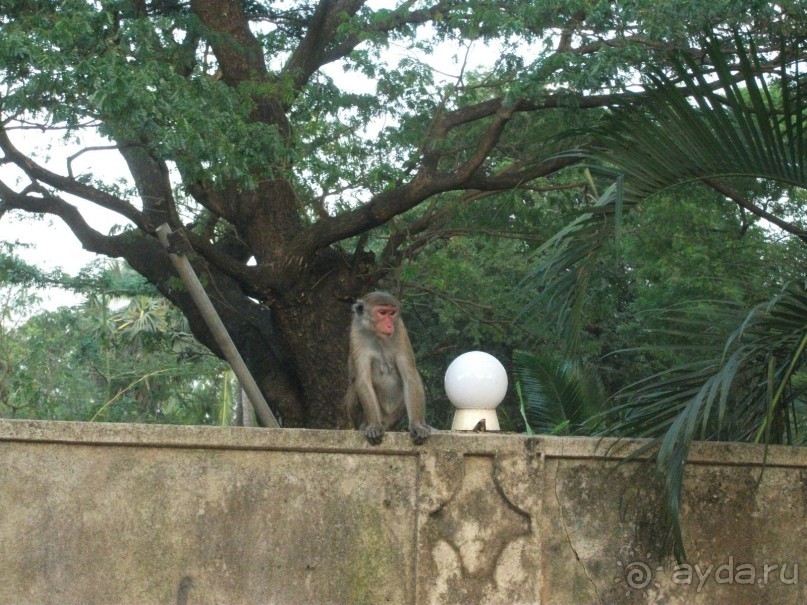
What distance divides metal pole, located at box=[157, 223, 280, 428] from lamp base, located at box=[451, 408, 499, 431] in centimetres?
273

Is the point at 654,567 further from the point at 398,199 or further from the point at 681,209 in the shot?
the point at 681,209

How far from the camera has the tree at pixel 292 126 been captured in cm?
661

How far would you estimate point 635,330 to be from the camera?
40.0ft

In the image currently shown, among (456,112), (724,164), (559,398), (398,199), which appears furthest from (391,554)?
(456,112)

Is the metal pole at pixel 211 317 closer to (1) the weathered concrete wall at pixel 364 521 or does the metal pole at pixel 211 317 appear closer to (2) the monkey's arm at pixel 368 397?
(2) the monkey's arm at pixel 368 397

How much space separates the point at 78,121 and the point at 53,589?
3645mm

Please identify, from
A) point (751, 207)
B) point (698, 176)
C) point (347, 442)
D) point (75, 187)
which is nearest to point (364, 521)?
point (347, 442)

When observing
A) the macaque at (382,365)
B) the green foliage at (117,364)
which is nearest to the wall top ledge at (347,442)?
the macaque at (382,365)

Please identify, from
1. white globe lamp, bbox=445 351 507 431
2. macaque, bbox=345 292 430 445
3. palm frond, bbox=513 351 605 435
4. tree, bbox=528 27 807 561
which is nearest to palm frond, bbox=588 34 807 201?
tree, bbox=528 27 807 561

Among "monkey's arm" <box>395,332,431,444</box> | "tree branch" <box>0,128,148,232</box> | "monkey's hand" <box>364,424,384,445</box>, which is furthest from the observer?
"tree branch" <box>0,128,148,232</box>

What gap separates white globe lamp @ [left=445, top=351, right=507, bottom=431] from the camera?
4.66 metres

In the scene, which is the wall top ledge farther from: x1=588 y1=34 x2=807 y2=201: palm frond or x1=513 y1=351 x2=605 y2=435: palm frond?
x1=513 y1=351 x2=605 y2=435: palm frond

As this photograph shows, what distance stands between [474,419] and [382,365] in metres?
1.07

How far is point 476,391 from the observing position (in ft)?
15.3
